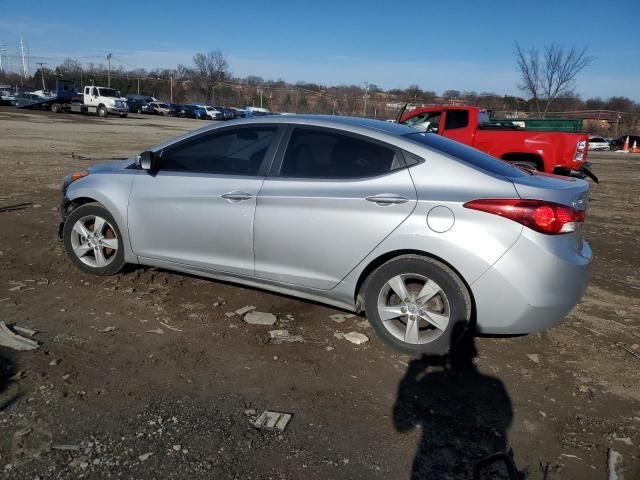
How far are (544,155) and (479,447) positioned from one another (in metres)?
9.13

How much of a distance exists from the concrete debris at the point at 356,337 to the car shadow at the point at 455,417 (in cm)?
45

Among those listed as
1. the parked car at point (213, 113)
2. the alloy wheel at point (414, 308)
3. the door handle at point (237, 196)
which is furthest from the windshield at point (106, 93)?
the alloy wheel at point (414, 308)

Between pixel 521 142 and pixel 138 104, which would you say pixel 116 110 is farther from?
pixel 521 142

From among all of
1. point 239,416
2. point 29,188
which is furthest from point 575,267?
Result: point 29,188

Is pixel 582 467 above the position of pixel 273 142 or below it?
below

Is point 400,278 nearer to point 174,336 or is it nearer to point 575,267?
point 575,267

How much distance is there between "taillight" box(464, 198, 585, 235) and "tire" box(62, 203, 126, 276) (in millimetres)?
3179

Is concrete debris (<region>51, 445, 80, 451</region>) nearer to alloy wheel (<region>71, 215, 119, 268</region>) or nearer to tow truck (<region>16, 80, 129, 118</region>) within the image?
alloy wheel (<region>71, 215, 119, 268</region>)

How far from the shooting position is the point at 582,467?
103 inches

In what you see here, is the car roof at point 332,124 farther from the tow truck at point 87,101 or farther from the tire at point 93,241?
the tow truck at point 87,101

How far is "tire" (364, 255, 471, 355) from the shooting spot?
3467mm

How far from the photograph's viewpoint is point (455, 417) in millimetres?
2973

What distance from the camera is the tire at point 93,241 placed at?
474 cm

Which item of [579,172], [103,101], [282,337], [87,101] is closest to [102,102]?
[103,101]
